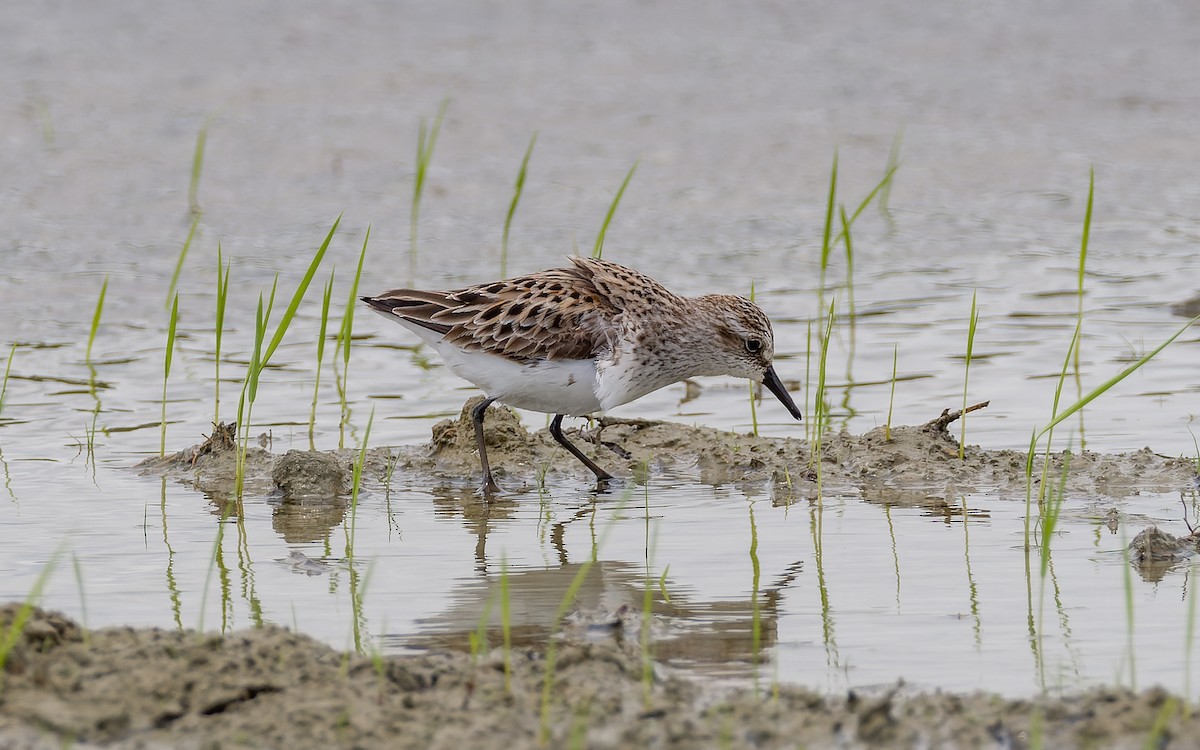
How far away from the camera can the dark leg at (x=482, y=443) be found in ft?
24.6

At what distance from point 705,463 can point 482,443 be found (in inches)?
42.6

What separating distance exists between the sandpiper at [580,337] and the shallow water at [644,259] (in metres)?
0.53

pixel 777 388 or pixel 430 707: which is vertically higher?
pixel 777 388

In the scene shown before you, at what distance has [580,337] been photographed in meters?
7.71

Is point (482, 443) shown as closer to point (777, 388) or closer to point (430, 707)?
point (777, 388)

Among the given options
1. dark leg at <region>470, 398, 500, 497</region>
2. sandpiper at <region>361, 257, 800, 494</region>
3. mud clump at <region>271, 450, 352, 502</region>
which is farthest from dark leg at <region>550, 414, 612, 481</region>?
mud clump at <region>271, 450, 352, 502</region>

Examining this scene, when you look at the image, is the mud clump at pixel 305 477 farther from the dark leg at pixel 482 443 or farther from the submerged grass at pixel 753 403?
the submerged grass at pixel 753 403

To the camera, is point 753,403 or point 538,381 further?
point 753,403

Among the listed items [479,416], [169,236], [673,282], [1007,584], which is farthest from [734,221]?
[1007,584]

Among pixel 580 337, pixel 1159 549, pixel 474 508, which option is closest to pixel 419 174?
pixel 580 337

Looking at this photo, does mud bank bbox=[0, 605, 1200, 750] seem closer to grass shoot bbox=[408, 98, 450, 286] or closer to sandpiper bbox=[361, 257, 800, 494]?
sandpiper bbox=[361, 257, 800, 494]

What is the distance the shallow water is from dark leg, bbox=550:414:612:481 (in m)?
0.15

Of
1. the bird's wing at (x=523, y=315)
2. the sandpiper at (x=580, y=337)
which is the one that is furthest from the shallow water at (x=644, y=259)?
the bird's wing at (x=523, y=315)

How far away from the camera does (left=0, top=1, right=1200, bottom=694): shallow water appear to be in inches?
222
